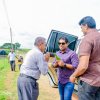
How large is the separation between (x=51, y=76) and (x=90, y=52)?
14.9ft

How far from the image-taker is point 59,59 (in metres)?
6.50

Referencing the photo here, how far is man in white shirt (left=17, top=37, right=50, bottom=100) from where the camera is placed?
19.5 feet

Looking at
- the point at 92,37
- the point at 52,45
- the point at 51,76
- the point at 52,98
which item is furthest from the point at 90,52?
the point at 52,98

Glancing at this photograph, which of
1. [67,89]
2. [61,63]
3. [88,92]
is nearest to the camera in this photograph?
[88,92]

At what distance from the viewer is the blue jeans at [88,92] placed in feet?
15.3

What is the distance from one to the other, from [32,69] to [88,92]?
1570 mm

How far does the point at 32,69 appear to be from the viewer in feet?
19.7

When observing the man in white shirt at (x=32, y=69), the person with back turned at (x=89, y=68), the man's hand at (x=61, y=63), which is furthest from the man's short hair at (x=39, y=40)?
the person with back turned at (x=89, y=68)

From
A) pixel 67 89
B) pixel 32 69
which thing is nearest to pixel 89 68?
pixel 32 69

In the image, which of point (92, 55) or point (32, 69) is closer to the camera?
point (92, 55)

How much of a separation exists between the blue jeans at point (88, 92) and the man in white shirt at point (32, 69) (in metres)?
1.28

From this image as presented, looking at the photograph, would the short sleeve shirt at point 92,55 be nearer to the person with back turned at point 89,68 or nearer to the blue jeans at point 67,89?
the person with back turned at point 89,68

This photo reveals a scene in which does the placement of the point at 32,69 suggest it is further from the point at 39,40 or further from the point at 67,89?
the point at 67,89

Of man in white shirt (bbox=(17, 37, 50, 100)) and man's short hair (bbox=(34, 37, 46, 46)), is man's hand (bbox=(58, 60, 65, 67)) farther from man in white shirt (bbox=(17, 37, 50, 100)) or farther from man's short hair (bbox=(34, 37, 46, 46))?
man's short hair (bbox=(34, 37, 46, 46))
